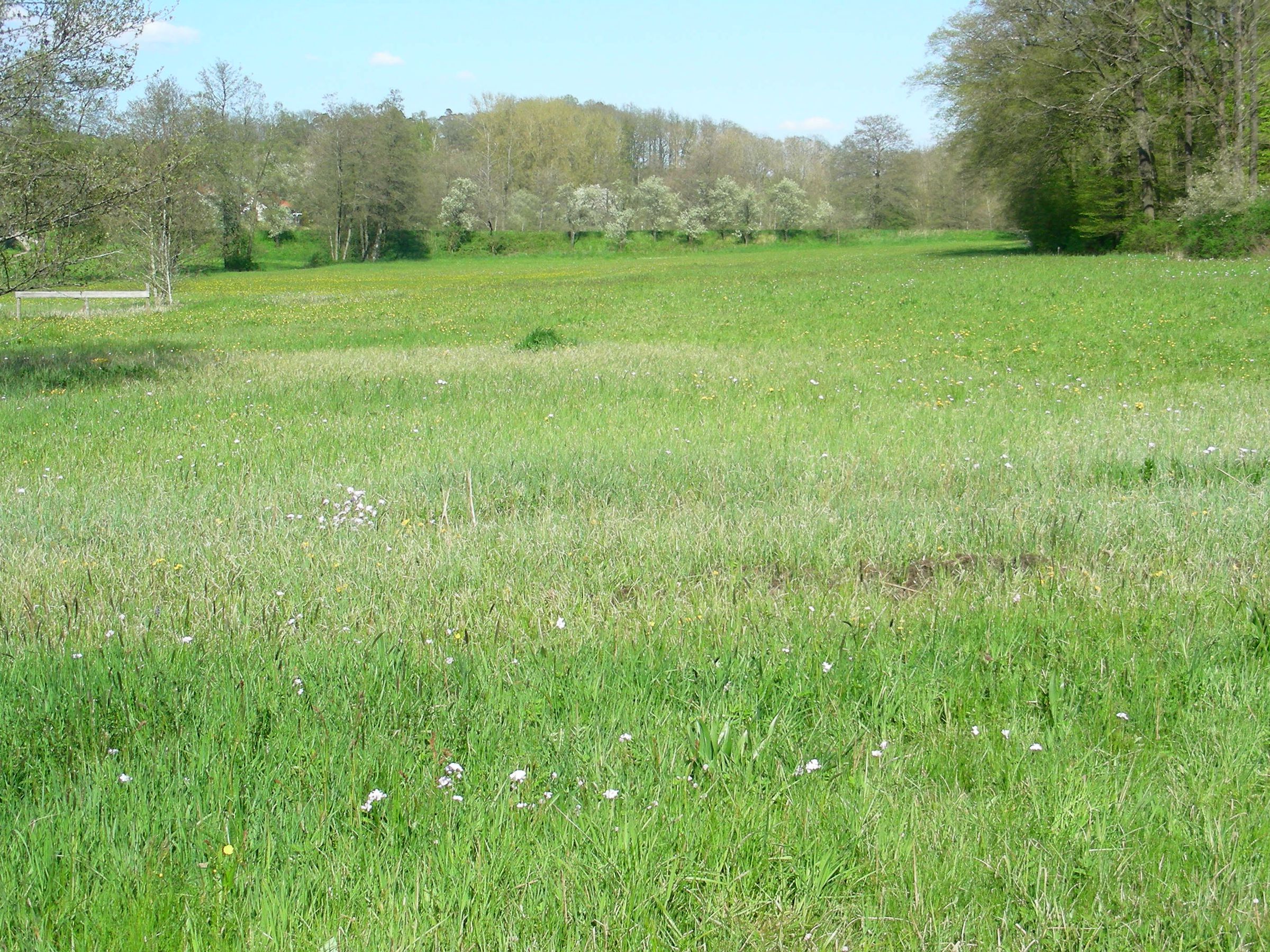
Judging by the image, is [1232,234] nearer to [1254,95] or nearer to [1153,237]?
[1153,237]

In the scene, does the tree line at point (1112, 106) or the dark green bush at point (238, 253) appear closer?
the tree line at point (1112, 106)

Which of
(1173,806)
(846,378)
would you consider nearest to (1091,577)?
(1173,806)

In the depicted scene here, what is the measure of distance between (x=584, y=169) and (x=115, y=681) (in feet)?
360

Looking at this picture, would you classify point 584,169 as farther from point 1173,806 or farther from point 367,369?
point 1173,806

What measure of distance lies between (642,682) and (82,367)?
14.7 meters

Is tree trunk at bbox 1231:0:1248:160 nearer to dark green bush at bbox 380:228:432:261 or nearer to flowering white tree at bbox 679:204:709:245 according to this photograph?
flowering white tree at bbox 679:204:709:245

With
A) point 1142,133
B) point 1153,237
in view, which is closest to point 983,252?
point 1153,237

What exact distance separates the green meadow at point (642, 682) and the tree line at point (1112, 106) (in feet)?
104

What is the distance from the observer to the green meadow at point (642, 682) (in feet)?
7.98

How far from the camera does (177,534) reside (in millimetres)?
6129

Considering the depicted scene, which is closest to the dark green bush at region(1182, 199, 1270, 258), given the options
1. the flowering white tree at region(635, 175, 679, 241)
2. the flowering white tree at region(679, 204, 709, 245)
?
the flowering white tree at region(679, 204, 709, 245)

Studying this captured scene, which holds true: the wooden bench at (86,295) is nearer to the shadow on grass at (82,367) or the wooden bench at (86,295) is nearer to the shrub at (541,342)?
the shadow on grass at (82,367)

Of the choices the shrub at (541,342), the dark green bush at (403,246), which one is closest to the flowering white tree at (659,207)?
the dark green bush at (403,246)

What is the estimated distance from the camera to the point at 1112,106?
39.2 metres
